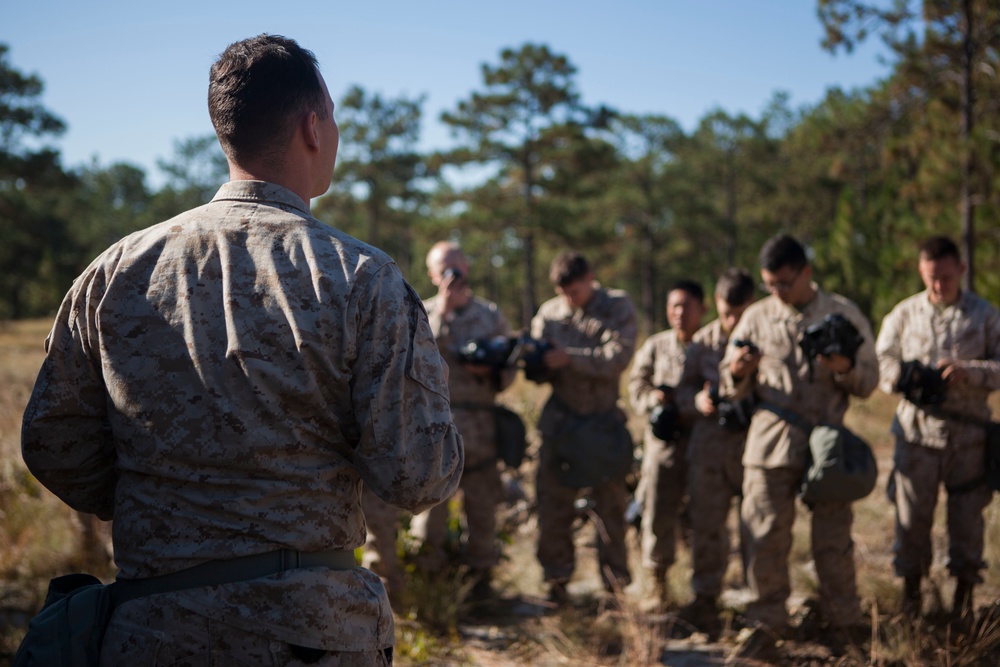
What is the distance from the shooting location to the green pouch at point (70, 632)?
1601mm

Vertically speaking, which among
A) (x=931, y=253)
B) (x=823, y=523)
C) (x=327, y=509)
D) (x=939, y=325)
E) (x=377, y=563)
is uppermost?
(x=931, y=253)

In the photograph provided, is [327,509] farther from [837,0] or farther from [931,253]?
[837,0]

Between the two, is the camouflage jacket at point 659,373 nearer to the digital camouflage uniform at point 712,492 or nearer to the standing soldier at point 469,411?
the digital camouflage uniform at point 712,492

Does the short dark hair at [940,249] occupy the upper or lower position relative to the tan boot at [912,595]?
upper

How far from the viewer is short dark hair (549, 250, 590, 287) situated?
539 centimetres

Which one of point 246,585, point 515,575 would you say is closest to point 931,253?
point 515,575

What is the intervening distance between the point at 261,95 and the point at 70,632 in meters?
1.13

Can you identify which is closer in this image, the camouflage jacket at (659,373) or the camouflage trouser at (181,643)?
the camouflage trouser at (181,643)

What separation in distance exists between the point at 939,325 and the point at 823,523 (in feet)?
4.62

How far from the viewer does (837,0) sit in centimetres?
1190

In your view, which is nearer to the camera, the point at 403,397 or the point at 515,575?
the point at 403,397

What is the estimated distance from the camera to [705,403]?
15.9ft

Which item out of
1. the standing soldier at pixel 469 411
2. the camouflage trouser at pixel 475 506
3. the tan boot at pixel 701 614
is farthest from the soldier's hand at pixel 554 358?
the tan boot at pixel 701 614

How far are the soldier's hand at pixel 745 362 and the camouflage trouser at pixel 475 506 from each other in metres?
1.77
